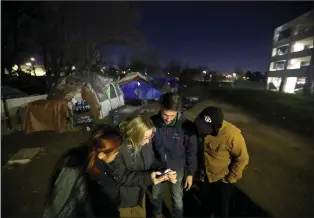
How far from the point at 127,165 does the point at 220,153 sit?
130 cm

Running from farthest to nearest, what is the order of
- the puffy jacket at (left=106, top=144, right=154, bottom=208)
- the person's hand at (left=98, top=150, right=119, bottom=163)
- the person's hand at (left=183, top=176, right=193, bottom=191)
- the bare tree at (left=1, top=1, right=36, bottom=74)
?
the bare tree at (left=1, top=1, right=36, bottom=74) → the person's hand at (left=183, top=176, right=193, bottom=191) → the puffy jacket at (left=106, top=144, right=154, bottom=208) → the person's hand at (left=98, top=150, right=119, bottom=163)

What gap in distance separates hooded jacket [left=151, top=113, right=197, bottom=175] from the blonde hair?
21.4 inches

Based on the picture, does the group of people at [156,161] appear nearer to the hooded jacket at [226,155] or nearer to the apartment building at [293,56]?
the hooded jacket at [226,155]

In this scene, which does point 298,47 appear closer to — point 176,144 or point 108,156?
point 176,144

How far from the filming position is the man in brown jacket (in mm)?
2576

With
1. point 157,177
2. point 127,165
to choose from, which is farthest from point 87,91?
point 157,177

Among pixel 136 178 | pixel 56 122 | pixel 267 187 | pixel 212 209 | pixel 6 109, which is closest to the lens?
pixel 136 178

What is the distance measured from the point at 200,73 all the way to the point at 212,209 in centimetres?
4864

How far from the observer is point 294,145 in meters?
7.66

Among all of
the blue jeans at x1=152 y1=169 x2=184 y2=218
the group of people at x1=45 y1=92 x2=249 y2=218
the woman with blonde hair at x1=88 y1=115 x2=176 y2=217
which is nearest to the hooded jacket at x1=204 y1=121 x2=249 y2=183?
the group of people at x1=45 y1=92 x2=249 y2=218

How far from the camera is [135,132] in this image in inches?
85.2

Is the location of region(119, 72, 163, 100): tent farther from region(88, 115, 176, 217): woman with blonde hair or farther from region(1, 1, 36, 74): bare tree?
region(88, 115, 176, 217): woman with blonde hair

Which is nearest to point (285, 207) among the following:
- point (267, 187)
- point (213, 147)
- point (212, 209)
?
point (267, 187)

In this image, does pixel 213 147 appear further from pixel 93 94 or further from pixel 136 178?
pixel 93 94
